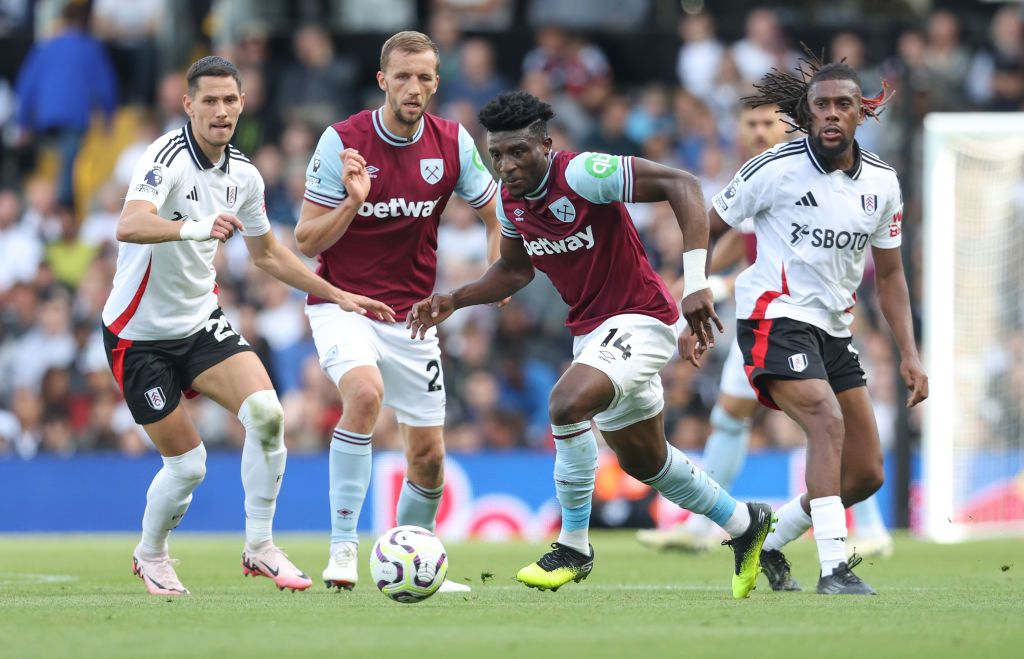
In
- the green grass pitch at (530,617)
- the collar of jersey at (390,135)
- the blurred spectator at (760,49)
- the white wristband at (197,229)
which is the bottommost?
the green grass pitch at (530,617)

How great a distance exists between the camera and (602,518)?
14.7 meters

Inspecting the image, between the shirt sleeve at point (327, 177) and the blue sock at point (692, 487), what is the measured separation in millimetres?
2219

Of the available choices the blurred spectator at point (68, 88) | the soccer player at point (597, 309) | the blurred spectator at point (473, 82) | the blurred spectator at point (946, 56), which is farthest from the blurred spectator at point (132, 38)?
the soccer player at point (597, 309)

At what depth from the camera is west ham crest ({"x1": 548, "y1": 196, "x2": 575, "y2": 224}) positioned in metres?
7.68

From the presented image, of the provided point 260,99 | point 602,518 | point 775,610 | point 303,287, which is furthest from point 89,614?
point 260,99

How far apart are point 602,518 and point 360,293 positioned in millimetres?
6732

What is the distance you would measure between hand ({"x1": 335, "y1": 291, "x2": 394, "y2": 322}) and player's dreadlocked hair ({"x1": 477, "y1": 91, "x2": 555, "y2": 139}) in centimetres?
117

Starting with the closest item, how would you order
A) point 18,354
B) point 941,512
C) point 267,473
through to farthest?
1. point 267,473
2. point 941,512
3. point 18,354

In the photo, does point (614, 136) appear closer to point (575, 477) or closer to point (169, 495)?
point (575, 477)

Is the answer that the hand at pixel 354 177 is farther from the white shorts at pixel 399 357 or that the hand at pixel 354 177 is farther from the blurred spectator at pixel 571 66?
the blurred spectator at pixel 571 66

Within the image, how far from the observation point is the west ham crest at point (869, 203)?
26.0 ft

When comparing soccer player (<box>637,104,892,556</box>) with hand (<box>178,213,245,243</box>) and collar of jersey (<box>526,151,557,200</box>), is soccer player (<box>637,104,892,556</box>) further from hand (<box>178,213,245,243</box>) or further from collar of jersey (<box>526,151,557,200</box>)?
hand (<box>178,213,245,243</box>)

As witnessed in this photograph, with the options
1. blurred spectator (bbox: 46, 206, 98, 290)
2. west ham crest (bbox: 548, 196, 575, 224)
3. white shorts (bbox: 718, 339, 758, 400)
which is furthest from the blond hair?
blurred spectator (bbox: 46, 206, 98, 290)

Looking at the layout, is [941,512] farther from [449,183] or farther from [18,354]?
[18,354]
